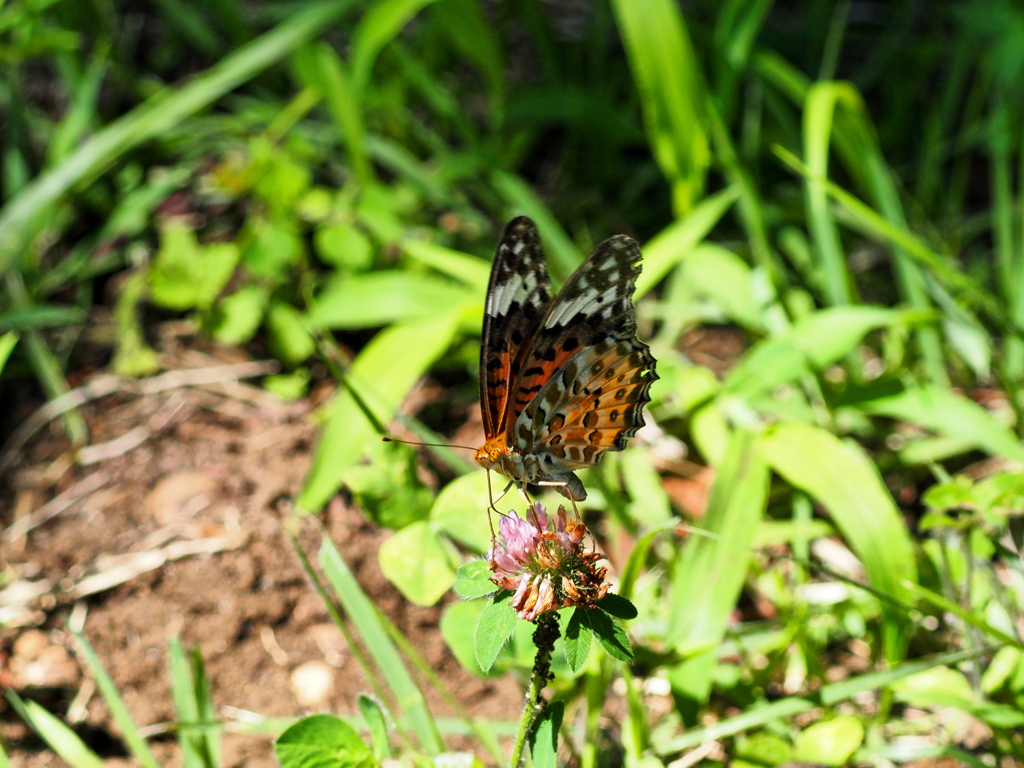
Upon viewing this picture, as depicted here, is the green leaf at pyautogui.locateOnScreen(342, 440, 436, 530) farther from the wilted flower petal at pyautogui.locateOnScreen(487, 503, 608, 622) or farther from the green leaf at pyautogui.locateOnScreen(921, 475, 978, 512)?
the green leaf at pyautogui.locateOnScreen(921, 475, 978, 512)

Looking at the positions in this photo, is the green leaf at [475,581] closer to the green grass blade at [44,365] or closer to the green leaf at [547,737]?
the green leaf at [547,737]

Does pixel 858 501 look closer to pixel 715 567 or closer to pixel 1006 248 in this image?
pixel 715 567

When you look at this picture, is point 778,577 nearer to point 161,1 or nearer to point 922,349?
point 922,349

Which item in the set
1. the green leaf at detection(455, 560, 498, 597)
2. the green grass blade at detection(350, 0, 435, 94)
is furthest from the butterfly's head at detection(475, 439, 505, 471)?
the green grass blade at detection(350, 0, 435, 94)

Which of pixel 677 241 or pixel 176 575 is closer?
pixel 176 575

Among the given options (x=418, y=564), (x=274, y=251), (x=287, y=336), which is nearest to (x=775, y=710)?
(x=418, y=564)

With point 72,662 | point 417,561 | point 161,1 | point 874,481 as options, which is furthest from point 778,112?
point 72,662

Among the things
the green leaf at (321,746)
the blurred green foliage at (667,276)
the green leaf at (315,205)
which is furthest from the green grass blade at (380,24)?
the green leaf at (321,746)
